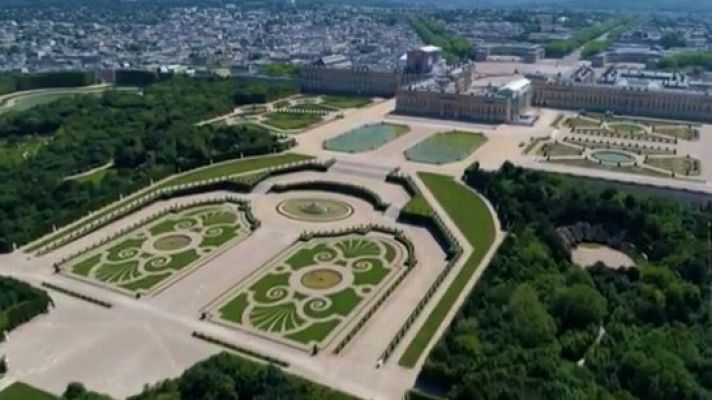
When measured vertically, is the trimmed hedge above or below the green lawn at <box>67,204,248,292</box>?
below

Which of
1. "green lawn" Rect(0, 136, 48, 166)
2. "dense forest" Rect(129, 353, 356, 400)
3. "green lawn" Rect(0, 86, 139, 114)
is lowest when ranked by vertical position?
"dense forest" Rect(129, 353, 356, 400)

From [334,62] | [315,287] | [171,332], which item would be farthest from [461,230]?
[334,62]

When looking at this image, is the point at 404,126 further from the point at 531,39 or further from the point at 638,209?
the point at 531,39

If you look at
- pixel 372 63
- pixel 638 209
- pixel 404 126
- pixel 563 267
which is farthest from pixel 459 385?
pixel 372 63

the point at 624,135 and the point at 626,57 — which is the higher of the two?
the point at 626,57

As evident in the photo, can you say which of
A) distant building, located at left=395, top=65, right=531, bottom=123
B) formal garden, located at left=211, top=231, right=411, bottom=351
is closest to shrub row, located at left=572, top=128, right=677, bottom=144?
distant building, located at left=395, top=65, right=531, bottom=123

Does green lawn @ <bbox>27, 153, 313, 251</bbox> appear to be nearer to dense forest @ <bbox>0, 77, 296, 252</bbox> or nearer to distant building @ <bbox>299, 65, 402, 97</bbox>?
dense forest @ <bbox>0, 77, 296, 252</bbox>

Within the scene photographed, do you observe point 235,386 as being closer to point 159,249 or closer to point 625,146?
point 159,249
